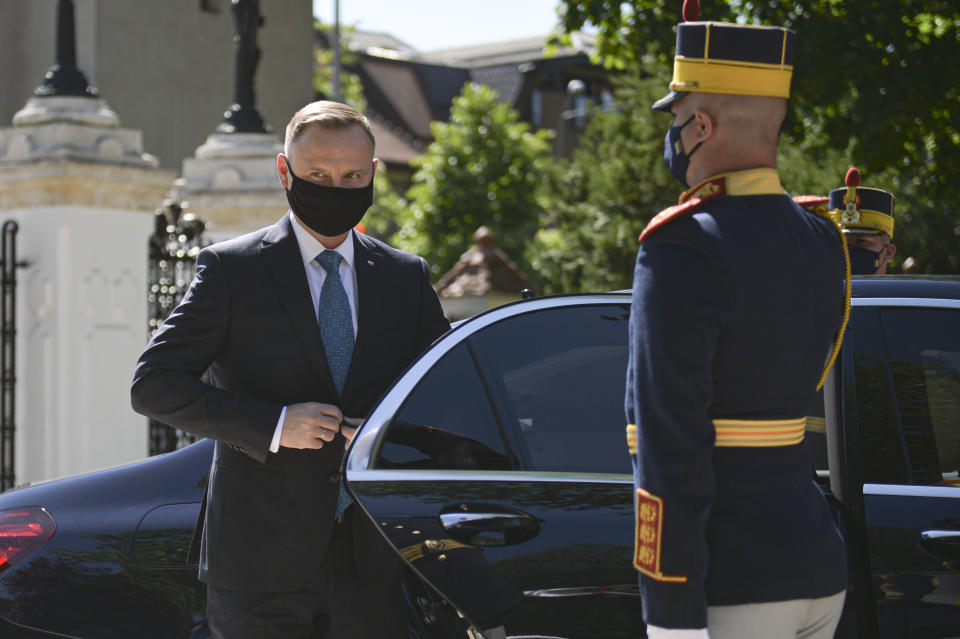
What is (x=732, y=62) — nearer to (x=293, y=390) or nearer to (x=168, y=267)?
(x=293, y=390)

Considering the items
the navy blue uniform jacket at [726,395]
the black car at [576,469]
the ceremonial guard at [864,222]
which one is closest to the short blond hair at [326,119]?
the black car at [576,469]

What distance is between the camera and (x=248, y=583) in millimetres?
2998

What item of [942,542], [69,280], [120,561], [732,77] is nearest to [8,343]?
[69,280]

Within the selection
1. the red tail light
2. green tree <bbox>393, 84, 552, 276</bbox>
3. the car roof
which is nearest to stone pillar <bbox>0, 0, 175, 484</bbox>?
the red tail light

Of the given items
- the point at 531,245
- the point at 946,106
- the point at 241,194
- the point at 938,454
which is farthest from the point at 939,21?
the point at 531,245

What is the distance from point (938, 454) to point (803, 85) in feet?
26.2

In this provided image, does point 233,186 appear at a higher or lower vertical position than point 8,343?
higher

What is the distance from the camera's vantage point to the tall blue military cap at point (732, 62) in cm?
242

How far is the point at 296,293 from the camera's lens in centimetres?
312

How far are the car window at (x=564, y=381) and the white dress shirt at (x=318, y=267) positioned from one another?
328mm

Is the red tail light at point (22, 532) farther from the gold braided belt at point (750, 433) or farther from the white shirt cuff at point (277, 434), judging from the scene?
the gold braided belt at point (750, 433)

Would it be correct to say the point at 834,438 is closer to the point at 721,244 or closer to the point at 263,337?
the point at 721,244

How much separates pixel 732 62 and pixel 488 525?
1.25 m

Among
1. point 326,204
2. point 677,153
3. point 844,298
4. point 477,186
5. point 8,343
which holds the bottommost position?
point 8,343
